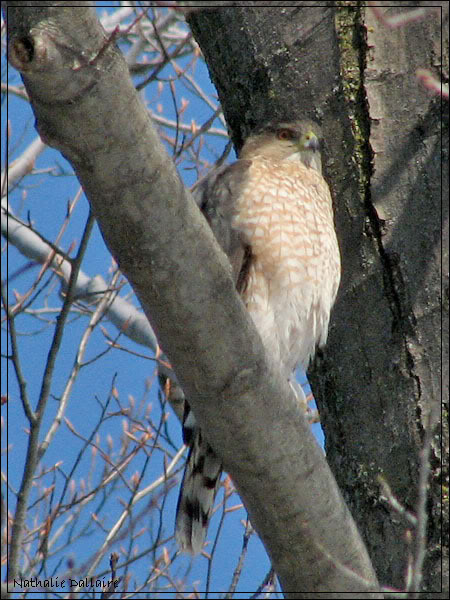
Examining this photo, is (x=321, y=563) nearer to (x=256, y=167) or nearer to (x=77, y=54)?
(x=77, y=54)

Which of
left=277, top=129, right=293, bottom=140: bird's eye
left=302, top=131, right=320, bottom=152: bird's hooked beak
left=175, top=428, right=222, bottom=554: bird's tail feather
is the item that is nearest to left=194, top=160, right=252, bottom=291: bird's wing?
left=277, top=129, right=293, bottom=140: bird's eye

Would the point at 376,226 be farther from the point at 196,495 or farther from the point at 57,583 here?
the point at 57,583

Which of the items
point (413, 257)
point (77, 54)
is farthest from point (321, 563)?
point (77, 54)

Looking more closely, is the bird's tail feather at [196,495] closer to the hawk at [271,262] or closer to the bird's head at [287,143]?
the hawk at [271,262]

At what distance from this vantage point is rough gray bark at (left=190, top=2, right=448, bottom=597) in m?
2.36

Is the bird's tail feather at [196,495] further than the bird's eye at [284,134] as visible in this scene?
No

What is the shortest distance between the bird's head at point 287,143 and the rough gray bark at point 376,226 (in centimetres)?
10

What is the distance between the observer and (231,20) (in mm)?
2740

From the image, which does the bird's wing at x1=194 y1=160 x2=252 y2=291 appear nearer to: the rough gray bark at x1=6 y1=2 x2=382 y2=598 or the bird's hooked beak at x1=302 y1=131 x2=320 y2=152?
the bird's hooked beak at x1=302 y1=131 x2=320 y2=152

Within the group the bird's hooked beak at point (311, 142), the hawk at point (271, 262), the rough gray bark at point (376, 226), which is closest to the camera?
the rough gray bark at point (376, 226)

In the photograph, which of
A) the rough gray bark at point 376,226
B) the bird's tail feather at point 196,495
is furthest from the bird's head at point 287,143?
the bird's tail feather at point 196,495

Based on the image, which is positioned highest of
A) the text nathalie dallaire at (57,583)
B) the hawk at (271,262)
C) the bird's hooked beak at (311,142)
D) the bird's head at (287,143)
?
the bird's head at (287,143)

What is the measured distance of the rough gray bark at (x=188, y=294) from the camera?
1663 millimetres

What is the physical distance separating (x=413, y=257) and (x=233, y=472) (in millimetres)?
801
